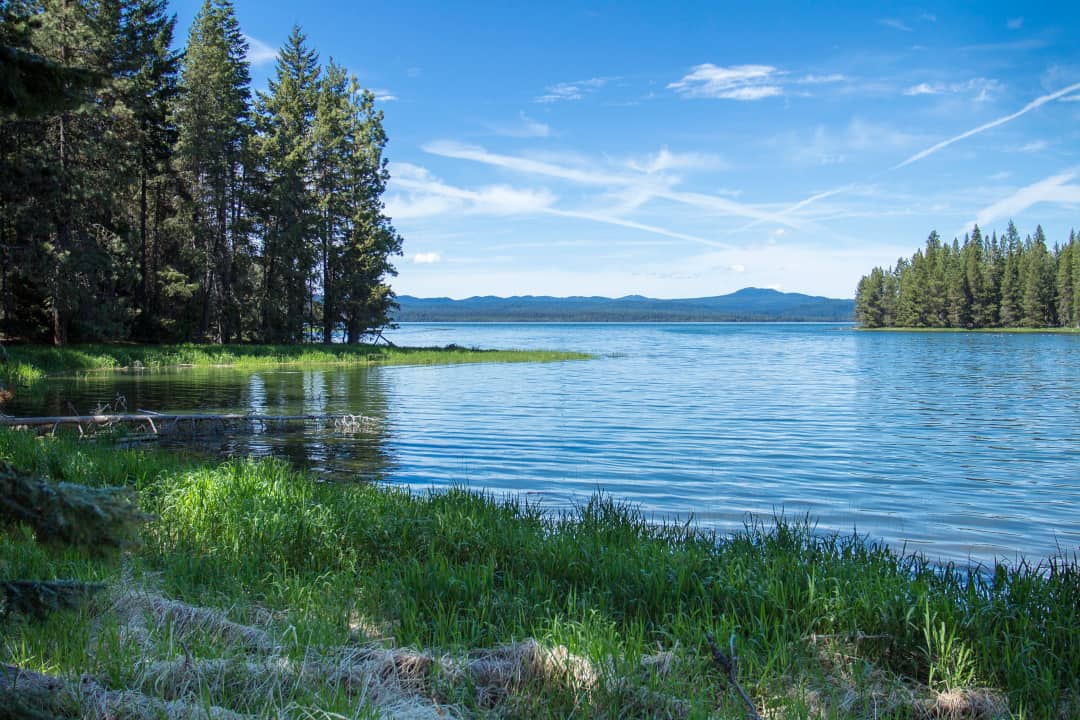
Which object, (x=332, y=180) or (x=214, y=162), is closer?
(x=214, y=162)

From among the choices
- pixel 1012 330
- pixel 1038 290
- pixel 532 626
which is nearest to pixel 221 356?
pixel 532 626

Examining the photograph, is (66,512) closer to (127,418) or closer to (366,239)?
(127,418)

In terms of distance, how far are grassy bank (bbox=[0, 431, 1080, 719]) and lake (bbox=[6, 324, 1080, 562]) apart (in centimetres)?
388

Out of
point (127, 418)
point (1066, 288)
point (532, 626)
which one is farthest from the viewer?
point (1066, 288)

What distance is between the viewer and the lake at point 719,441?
12414 mm

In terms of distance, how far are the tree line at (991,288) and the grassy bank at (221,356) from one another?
337 ft

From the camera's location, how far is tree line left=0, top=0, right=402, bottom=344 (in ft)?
119

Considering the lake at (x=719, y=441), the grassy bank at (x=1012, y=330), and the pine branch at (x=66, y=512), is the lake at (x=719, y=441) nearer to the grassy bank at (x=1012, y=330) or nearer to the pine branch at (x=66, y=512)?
the pine branch at (x=66, y=512)

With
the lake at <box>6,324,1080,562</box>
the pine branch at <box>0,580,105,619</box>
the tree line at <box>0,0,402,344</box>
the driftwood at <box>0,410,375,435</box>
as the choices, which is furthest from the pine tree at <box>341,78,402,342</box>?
the pine branch at <box>0,580,105,619</box>

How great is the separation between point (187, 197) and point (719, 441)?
42.7 metres

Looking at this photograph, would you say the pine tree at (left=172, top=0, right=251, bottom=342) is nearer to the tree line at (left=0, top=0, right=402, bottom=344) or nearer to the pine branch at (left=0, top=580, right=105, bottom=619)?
the tree line at (left=0, top=0, right=402, bottom=344)

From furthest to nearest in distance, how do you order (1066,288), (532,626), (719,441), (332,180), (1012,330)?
(1012,330), (1066,288), (332,180), (719,441), (532,626)

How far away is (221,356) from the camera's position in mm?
43469

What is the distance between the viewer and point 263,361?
44469 mm
